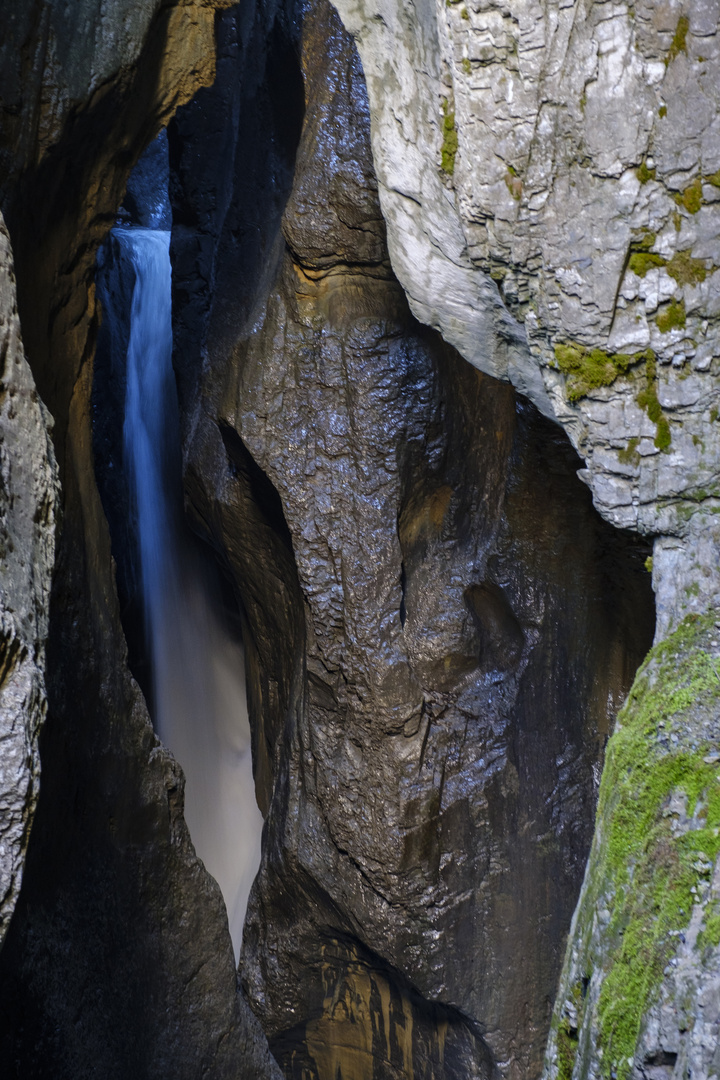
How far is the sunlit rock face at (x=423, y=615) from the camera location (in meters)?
4.59

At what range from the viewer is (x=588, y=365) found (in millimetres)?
2529

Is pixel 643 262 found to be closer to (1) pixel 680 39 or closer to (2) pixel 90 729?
(1) pixel 680 39

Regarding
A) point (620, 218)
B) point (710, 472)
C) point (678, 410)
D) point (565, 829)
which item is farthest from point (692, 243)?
point (565, 829)

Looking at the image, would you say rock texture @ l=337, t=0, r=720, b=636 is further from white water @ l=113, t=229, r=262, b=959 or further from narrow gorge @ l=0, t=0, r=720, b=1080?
white water @ l=113, t=229, r=262, b=959

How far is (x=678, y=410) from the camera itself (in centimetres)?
243

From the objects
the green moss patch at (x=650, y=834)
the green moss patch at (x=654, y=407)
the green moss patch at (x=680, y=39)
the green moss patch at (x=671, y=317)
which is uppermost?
the green moss patch at (x=680, y=39)

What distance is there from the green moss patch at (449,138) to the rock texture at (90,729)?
4.43ft

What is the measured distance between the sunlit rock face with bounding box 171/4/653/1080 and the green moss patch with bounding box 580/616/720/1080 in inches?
91.9

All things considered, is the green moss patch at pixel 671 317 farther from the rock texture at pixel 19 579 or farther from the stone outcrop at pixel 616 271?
the rock texture at pixel 19 579

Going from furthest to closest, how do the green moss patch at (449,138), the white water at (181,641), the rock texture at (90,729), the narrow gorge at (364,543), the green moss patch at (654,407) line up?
1. the white water at (181,641)
2. the rock texture at (90,729)
3. the green moss patch at (449,138)
4. the green moss patch at (654,407)
5. the narrow gorge at (364,543)

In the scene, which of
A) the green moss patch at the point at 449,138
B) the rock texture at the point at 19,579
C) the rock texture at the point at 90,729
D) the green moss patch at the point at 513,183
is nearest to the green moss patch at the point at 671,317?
the green moss patch at the point at 513,183

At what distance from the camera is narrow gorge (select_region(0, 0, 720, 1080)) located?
7.17 feet

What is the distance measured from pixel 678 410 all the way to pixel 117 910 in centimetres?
261

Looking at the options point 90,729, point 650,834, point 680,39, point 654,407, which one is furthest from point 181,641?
point 680,39
